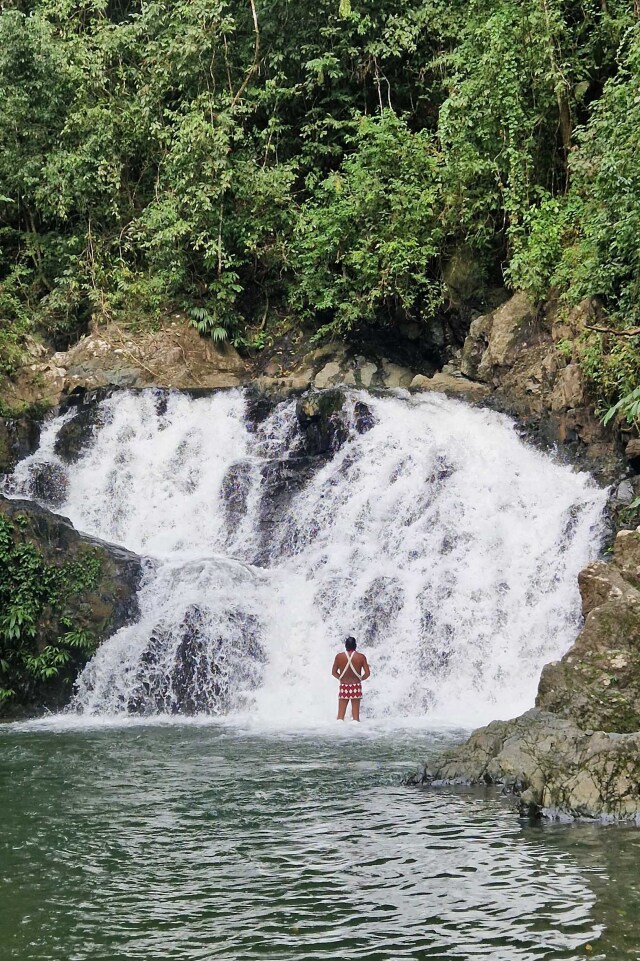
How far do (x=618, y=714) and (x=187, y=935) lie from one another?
5.34 metres

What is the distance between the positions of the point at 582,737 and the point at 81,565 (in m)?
9.65

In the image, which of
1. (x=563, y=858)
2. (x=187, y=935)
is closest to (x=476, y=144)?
(x=563, y=858)

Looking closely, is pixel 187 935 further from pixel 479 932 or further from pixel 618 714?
pixel 618 714

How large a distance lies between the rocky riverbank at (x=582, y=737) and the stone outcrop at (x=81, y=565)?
24.9ft

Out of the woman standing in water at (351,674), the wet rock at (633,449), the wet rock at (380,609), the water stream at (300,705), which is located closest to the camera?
the water stream at (300,705)

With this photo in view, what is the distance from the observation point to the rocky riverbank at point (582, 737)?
8852 millimetres

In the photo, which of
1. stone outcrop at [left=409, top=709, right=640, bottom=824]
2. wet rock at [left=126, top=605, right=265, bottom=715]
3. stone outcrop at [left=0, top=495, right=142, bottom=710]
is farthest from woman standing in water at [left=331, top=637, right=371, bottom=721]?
stone outcrop at [left=0, top=495, right=142, bottom=710]

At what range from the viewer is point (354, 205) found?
2294 cm

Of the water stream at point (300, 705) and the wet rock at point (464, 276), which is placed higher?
the wet rock at point (464, 276)

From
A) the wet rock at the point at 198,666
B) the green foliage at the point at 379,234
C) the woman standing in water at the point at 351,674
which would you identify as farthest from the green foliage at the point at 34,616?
the green foliage at the point at 379,234

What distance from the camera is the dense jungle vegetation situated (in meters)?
21.2

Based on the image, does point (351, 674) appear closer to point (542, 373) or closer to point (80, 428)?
point (542, 373)

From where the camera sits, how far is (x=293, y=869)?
775 centimetres

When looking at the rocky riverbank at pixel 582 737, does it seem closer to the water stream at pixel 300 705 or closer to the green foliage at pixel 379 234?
the water stream at pixel 300 705
